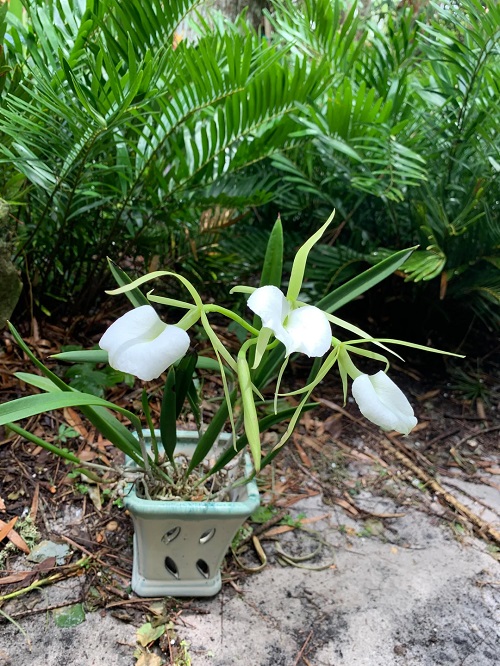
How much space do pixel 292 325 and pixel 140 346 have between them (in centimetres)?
17

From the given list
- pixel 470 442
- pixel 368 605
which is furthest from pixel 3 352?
pixel 470 442

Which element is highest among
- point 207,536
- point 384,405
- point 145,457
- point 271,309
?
point 271,309

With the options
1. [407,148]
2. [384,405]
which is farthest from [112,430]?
[407,148]

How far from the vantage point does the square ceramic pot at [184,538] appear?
843mm

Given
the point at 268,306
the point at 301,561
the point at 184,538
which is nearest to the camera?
the point at 268,306

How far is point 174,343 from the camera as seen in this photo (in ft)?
1.88

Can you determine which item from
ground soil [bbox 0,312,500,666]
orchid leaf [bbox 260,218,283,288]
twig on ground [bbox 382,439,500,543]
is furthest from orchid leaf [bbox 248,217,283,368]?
twig on ground [bbox 382,439,500,543]

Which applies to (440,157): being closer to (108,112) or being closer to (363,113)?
(363,113)

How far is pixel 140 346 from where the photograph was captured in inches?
22.4

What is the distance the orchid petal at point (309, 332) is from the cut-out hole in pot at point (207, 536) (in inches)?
19.9

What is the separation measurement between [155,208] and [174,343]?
0.89m

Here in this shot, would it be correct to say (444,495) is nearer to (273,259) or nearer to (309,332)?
(273,259)

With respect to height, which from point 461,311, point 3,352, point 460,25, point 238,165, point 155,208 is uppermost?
point 460,25

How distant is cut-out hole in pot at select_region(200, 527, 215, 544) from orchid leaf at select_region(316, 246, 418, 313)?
1.48ft
